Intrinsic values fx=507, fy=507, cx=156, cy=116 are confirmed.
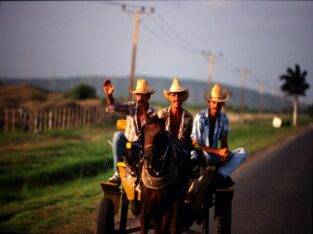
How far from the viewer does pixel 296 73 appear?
8606cm

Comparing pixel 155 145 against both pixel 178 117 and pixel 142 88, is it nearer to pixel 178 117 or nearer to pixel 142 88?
pixel 178 117

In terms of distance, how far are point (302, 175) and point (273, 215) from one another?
720 cm

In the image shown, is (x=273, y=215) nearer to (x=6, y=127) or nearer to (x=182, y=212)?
(x=182, y=212)

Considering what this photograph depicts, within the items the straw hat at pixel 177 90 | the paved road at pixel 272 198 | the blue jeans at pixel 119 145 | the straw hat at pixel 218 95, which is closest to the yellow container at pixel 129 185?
the blue jeans at pixel 119 145

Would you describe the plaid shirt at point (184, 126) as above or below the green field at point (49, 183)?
above

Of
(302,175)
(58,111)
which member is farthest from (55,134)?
(302,175)

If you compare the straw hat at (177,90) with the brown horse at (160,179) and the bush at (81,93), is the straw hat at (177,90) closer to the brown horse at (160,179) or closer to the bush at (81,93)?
the brown horse at (160,179)

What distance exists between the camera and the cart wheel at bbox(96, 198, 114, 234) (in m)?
6.64

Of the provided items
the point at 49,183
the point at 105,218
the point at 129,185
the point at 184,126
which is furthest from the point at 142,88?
the point at 49,183

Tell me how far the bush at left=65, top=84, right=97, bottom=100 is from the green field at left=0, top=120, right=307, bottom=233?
111 ft

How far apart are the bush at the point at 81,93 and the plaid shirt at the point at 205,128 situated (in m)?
56.9

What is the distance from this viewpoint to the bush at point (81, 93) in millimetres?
63625

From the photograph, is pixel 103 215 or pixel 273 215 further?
pixel 273 215

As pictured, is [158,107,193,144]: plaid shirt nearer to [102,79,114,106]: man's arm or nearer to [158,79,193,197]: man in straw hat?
[158,79,193,197]: man in straw hat
